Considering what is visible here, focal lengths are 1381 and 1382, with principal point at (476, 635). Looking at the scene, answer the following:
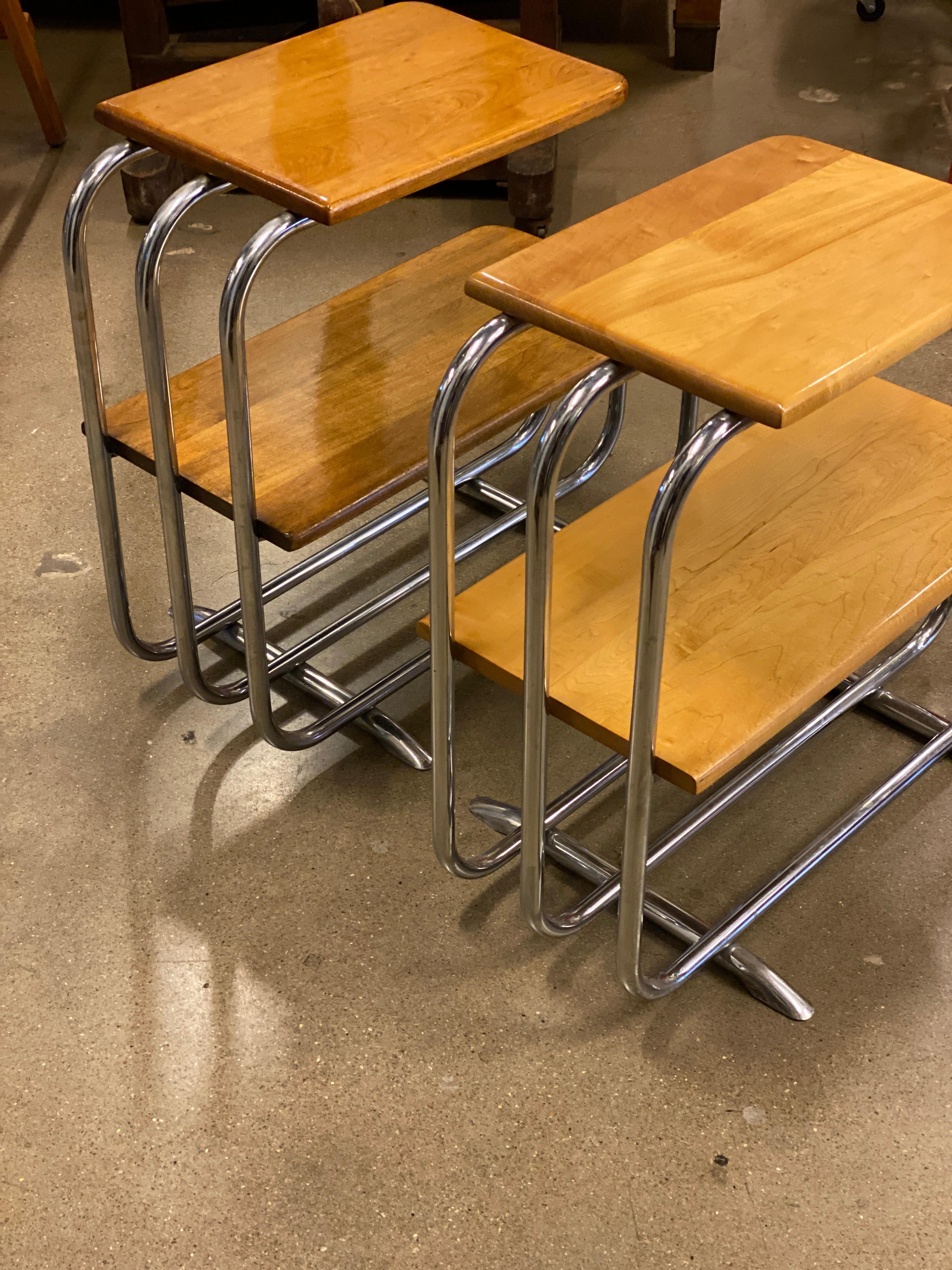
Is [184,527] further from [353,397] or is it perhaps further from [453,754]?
[453,754]

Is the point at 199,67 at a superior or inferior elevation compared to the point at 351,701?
superior

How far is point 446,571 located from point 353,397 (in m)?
0.55

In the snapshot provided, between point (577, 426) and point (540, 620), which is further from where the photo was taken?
point (577, 426)

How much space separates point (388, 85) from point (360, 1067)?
1.16 m

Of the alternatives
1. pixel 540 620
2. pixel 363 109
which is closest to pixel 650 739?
pixel 540 620

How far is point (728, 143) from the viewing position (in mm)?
3584

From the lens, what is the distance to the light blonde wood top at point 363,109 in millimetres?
1465

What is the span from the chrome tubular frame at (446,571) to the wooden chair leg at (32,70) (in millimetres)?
2496

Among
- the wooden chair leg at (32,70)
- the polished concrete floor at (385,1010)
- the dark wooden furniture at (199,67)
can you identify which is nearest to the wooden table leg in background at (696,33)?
the dark wooden furniture at (199,67)

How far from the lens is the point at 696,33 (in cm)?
389

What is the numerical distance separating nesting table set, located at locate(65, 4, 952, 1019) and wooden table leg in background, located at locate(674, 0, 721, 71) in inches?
86.8

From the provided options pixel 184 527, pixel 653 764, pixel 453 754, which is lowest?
pixel 453 754

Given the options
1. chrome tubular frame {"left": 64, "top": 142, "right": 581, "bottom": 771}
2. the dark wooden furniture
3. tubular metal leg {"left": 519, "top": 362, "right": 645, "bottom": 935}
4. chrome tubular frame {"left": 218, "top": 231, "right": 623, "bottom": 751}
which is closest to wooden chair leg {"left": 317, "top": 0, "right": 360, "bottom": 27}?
chrome tubular frame {"left": 64, "top": 142, "right": 581, "bottom": 771}

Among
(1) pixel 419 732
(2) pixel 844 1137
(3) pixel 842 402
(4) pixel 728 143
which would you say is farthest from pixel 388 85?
(4) pixel 728 143
